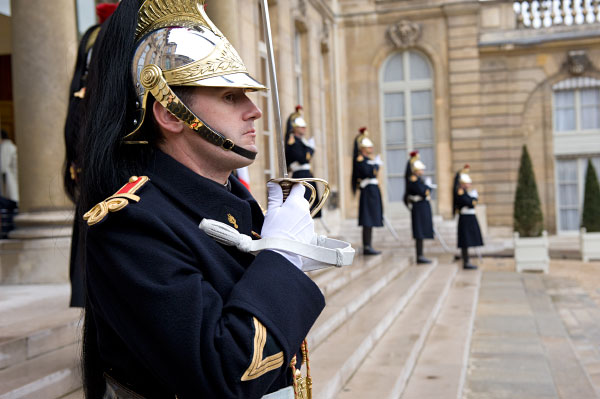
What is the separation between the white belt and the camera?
1.43 meters

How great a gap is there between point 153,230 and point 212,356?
275mm

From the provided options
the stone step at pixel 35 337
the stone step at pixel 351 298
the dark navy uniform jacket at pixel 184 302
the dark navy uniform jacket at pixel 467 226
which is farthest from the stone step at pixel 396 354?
the dark navy uniform jacket at pixel 467 226

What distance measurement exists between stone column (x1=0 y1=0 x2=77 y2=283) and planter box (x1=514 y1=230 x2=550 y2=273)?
8.27 m

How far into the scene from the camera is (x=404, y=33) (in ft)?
54.2

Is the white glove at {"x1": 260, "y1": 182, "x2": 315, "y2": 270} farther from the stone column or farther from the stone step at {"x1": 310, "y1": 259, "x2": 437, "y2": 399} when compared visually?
the stone column

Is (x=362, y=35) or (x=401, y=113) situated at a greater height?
(x=362, y=35)

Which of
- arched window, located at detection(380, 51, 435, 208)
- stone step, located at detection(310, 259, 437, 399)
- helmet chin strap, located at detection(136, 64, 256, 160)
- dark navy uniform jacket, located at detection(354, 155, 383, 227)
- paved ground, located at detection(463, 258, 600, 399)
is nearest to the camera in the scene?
helmet chin strap, located at detection(136, 64, 256, 160)

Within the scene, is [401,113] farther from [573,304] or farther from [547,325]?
[547,325]

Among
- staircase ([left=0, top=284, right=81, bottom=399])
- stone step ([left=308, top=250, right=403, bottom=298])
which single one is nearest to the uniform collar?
staircase ([left=0, top=284, right=81, bottom=399])

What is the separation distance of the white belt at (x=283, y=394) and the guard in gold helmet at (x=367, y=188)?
8.55 meters

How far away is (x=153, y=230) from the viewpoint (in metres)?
1.27

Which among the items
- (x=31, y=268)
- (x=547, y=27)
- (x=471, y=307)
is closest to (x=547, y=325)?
(x=471, y=307)

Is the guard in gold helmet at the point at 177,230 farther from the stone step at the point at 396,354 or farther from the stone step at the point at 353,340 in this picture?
the stone step at the point at 396,354

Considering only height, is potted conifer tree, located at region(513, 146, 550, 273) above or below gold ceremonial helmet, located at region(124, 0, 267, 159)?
below
